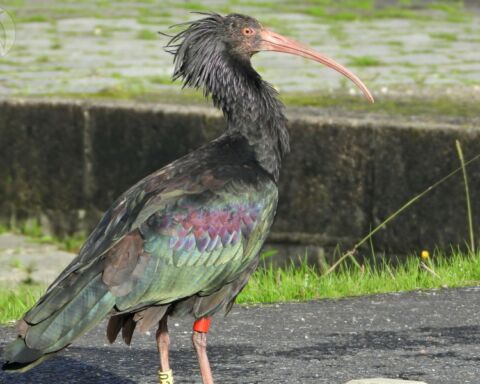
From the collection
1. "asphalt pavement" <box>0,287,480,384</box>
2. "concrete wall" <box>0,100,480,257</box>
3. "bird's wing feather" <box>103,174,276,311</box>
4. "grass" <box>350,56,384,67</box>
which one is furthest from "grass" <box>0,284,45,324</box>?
"grass" <box>350,56,384,67</box>

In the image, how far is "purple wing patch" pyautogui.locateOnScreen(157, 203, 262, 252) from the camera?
6.14 meters

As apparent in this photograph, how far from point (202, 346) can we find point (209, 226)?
519mm

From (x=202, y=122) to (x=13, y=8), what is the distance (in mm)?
6610

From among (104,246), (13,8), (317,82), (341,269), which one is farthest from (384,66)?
(104,246)

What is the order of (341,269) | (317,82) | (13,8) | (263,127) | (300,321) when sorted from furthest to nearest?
(13,8) → (317,82) → (341,269) → (300,321) → (263,127)

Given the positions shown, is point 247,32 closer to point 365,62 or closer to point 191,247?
point 191,247


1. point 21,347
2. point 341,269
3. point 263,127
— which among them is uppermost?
point 263,127

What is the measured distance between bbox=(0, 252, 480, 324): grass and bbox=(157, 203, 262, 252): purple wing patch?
1.82m

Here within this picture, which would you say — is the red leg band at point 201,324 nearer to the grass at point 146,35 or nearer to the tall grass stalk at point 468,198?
the tall grass stalk at point 468,198

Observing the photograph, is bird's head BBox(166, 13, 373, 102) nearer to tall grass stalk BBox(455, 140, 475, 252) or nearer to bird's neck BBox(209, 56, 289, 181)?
bird's neck BBox(209, 56, 289, 181)

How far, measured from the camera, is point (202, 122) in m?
9.66

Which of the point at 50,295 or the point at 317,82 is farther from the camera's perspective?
the point at 317,82

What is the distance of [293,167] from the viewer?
934 cm

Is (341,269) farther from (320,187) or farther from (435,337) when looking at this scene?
(435,337)
